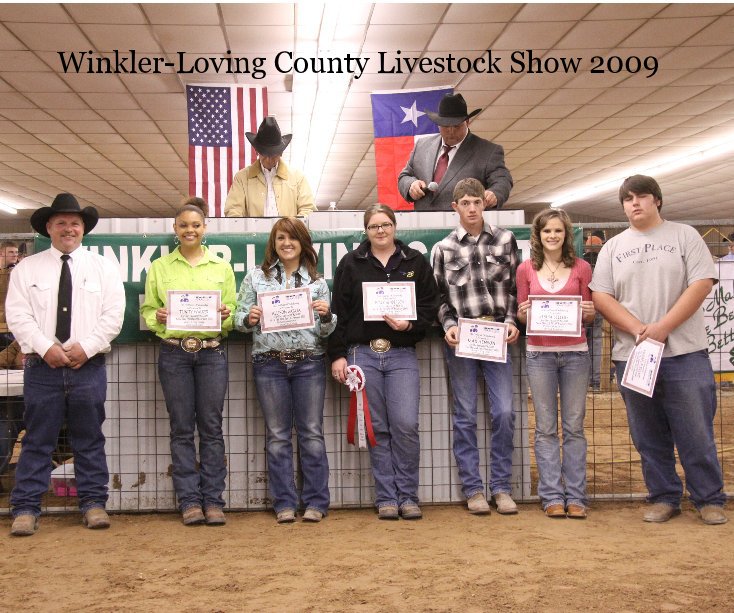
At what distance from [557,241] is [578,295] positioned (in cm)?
32

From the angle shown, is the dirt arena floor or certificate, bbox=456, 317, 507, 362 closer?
the dirt arena floor

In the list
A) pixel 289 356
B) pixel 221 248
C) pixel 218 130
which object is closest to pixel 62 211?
pixel 221 248

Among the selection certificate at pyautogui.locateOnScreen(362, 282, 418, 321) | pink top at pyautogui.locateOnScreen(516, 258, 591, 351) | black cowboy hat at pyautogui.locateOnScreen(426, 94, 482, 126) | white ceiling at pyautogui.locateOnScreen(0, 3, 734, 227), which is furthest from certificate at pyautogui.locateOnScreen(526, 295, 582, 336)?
white ceiling at pyautogui.locateOnScreen(0, 3, 734, 227)

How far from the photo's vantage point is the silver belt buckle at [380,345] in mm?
4582

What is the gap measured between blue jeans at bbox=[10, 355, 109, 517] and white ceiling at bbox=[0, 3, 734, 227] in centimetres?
508

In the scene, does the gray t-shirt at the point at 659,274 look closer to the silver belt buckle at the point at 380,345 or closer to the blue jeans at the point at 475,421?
the blue jeans at the point at 475,421

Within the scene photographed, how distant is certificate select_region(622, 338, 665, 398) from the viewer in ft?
13.8

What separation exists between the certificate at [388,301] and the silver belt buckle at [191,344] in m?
0.93

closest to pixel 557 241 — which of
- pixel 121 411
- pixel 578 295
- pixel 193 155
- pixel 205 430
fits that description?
pixel 578 295

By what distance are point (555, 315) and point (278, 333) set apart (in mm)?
1524

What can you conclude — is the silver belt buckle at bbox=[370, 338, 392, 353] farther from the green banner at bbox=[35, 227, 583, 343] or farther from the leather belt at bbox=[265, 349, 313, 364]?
the green banner at bbox=[35, 227, 583, 343]

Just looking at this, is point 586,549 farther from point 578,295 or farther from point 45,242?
point 45,242

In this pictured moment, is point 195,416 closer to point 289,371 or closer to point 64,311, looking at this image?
point 289,371

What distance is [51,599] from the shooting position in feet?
10.8
